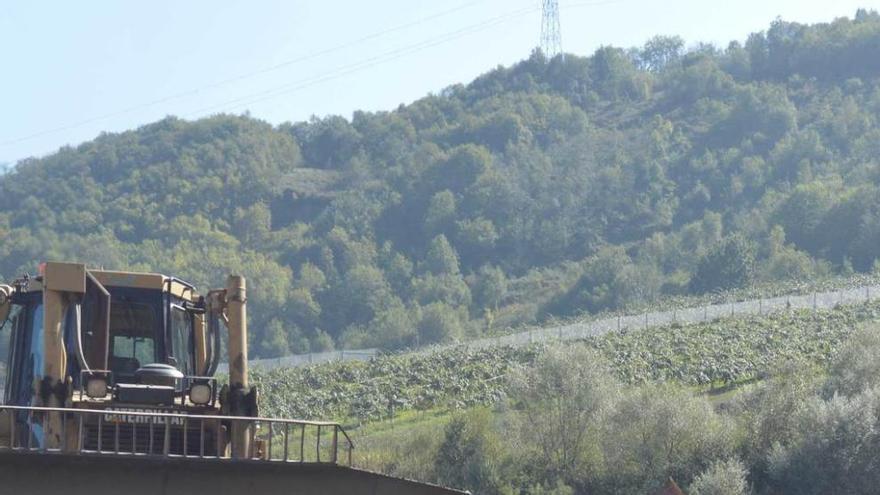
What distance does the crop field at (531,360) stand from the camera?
68812 mm

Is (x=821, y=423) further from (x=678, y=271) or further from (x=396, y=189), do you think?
(x=396, y=189)

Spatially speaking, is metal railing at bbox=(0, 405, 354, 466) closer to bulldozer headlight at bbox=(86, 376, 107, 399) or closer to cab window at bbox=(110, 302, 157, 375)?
bulldozer headlight at bbox=(86, 376, 107, 399)

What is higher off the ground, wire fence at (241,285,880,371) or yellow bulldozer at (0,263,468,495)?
wire fence at (241,285,880,371)

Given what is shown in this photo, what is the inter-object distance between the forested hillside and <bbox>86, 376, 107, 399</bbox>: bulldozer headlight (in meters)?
113

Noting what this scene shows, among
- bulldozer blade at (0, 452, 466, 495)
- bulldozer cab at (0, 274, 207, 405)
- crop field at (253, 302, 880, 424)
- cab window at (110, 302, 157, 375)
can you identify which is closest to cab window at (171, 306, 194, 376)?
bulldozer cab at (0, 274, 207, 405)

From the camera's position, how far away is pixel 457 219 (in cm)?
18262

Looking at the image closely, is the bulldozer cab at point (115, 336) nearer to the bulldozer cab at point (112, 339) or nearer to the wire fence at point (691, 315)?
the bulldozer cab at point (112, 339)

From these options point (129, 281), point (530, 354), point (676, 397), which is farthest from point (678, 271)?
point (129, 281)

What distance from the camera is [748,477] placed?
48.6 metres

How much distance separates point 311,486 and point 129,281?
320 cm

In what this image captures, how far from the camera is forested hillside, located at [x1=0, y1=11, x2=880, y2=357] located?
144m

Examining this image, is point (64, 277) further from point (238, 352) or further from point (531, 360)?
point (531, 360)

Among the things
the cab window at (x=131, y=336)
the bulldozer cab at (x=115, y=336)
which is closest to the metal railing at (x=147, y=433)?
the bulldozer cab at (x=115, y=336)

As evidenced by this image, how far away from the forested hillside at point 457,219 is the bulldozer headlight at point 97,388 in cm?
11284
